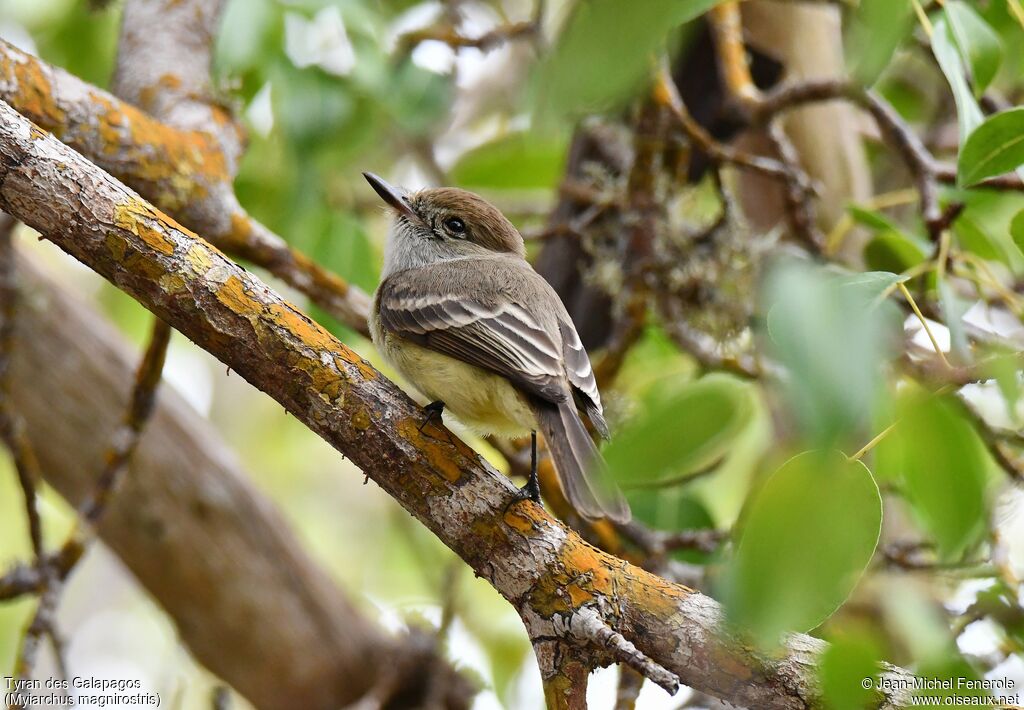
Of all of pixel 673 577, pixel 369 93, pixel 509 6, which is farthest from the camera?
Result: pixel 509 6

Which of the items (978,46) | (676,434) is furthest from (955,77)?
(676,434)

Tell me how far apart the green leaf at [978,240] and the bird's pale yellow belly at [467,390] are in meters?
1.44

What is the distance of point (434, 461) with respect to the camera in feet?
6.96

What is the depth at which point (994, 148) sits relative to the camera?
206 cm

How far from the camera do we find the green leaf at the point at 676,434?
219cm

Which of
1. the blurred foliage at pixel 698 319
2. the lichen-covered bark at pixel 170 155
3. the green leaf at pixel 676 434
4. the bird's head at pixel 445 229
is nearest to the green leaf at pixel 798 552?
the blurred foliage at pixel 698 319

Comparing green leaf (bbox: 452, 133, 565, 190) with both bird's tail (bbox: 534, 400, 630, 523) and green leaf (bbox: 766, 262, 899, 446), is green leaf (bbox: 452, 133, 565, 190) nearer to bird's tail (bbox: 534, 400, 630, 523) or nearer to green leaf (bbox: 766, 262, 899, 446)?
bird's tail (bbox: 534, 400, 630, 523)

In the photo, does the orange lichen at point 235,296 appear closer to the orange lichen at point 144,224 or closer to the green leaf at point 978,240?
the orange lichen at point 144,224

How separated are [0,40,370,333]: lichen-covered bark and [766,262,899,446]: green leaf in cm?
184

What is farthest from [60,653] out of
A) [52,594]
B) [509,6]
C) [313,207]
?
[509,6]

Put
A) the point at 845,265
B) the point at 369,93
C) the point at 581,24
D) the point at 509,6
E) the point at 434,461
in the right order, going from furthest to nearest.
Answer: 1. the point at 509,6
2. the point at 845,265
3. the point at 369,93
4. the point at 434,461
5. the point at 581,24

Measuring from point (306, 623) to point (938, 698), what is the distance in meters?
3.18

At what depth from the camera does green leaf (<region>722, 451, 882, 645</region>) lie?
50.4 inches

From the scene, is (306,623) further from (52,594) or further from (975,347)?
(975,347)
